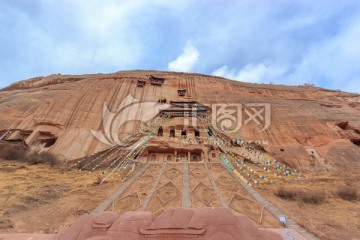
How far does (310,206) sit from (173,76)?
2770 centimetres

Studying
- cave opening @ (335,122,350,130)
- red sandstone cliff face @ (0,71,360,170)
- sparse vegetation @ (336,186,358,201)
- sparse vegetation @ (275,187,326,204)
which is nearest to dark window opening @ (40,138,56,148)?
red sandstone cliff face @ (0,71,360,170)

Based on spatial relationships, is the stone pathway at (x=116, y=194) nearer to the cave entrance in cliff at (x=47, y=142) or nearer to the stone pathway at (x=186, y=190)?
the stone pathway at (x=186, y=190)

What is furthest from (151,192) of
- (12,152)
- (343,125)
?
(343,125)

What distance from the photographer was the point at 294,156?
1903 cm

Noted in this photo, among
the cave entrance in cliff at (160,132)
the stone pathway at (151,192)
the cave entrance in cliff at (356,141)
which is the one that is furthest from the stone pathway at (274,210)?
the cave entrance in cliff at (356,141)

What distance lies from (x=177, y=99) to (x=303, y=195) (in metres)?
20.8

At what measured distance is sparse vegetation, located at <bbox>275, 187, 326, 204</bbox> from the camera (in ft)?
35.3

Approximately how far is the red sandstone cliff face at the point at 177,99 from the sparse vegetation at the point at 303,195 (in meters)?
7.80

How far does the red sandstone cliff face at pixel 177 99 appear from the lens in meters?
18.7

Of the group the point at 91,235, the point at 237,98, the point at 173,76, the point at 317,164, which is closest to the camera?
the point at 91,235

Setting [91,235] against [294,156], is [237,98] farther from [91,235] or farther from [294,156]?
[91,235]

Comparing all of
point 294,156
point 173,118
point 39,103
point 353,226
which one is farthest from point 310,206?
point 39,103

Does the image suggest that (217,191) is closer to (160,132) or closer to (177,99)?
(160,132)

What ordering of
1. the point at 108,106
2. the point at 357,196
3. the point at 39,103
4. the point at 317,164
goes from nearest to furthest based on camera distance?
the point at 357,196
the point at 317,164
the point at 39,103
the point at 108,106
